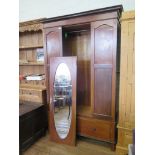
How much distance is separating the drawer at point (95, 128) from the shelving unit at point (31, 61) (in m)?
0.87

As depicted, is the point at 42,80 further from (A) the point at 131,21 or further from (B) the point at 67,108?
(A) the point at 131,21

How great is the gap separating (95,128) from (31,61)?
2040 mm

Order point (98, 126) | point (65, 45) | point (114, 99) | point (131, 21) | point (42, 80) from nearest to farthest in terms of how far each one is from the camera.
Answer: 1. point (131, 21)
2. point (114, 99)
3. point (98, 126)
4. point (65, 45)
5. point (42, 80)

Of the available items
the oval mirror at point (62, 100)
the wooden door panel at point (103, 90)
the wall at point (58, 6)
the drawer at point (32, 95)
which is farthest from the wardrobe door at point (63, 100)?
the wall at point (58, 6)

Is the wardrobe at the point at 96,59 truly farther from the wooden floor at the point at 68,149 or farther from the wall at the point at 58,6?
the wall at the point at 58,6

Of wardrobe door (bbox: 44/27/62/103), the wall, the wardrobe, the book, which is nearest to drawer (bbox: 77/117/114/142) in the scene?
the wardrobe

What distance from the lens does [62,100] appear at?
2.67 metres

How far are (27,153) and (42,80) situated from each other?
133 cm

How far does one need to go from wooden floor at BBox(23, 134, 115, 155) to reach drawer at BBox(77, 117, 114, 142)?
173 mm
